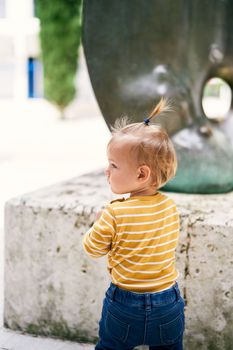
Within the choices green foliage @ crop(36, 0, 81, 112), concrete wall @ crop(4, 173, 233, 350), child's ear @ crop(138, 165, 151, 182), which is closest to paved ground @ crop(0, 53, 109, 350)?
concrete wall @ crop(4, 173, 233, 350)

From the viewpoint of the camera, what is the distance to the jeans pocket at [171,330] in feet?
5.08

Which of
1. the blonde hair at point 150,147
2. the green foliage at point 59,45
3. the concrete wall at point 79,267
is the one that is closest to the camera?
the blonde hair at point 150,147

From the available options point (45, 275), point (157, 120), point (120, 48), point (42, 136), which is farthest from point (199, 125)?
point (42, 136)

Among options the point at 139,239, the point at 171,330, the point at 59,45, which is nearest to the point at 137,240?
the point at 139,239

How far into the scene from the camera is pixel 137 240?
1.49 metres

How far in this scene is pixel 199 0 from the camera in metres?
2.63

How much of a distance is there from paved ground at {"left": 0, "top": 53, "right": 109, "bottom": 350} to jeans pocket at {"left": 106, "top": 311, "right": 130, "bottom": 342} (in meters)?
0.87

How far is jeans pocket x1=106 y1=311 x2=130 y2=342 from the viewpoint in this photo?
1.54m

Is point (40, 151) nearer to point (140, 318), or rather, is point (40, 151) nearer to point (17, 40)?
point (140, 318)

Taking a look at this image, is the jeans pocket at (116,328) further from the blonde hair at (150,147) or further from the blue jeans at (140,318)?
the blonde hair at (150,147)

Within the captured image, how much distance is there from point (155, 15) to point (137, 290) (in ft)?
4.79

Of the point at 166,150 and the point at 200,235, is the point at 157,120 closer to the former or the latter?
the point at 200,235

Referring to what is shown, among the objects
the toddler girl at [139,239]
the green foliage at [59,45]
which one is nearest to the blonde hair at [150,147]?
the toddler girl at [139,239]

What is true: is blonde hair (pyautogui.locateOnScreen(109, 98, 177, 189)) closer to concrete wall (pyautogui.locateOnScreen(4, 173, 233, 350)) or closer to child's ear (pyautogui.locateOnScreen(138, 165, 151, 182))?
child's ear (pyautogui.locateOnScreen(138, 165, 151, 182))
